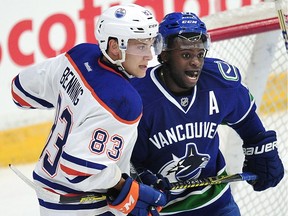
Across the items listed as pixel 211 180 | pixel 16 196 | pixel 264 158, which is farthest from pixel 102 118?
pixel 16 196

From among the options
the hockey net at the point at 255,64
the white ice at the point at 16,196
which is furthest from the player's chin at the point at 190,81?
the white ice at the point at 16,196

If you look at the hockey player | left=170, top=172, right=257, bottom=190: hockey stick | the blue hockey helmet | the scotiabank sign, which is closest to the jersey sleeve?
the hockey player

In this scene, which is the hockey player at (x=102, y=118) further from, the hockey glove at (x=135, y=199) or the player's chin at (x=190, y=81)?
the player's chin at (x=190, y=81)

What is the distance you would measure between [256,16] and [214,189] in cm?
75

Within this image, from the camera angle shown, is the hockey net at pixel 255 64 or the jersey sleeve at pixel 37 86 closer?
the jersey sleeve at pixel 37 86

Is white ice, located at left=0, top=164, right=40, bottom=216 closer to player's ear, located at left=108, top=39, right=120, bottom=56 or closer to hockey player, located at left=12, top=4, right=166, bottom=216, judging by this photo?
hockey player, located at left=12, top=4, right=166, bottom=216

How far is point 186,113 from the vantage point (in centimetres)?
307

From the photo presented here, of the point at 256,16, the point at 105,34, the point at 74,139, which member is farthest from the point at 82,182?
the point at 256,16

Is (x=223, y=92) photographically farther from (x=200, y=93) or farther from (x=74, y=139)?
(x=74, y=139)

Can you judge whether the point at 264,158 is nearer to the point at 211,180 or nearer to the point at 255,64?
the point at 211,180

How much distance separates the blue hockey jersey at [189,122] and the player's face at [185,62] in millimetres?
52

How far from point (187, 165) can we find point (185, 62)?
13.0 inches

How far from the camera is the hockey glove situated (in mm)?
2824

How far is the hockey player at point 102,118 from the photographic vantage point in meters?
2.72
